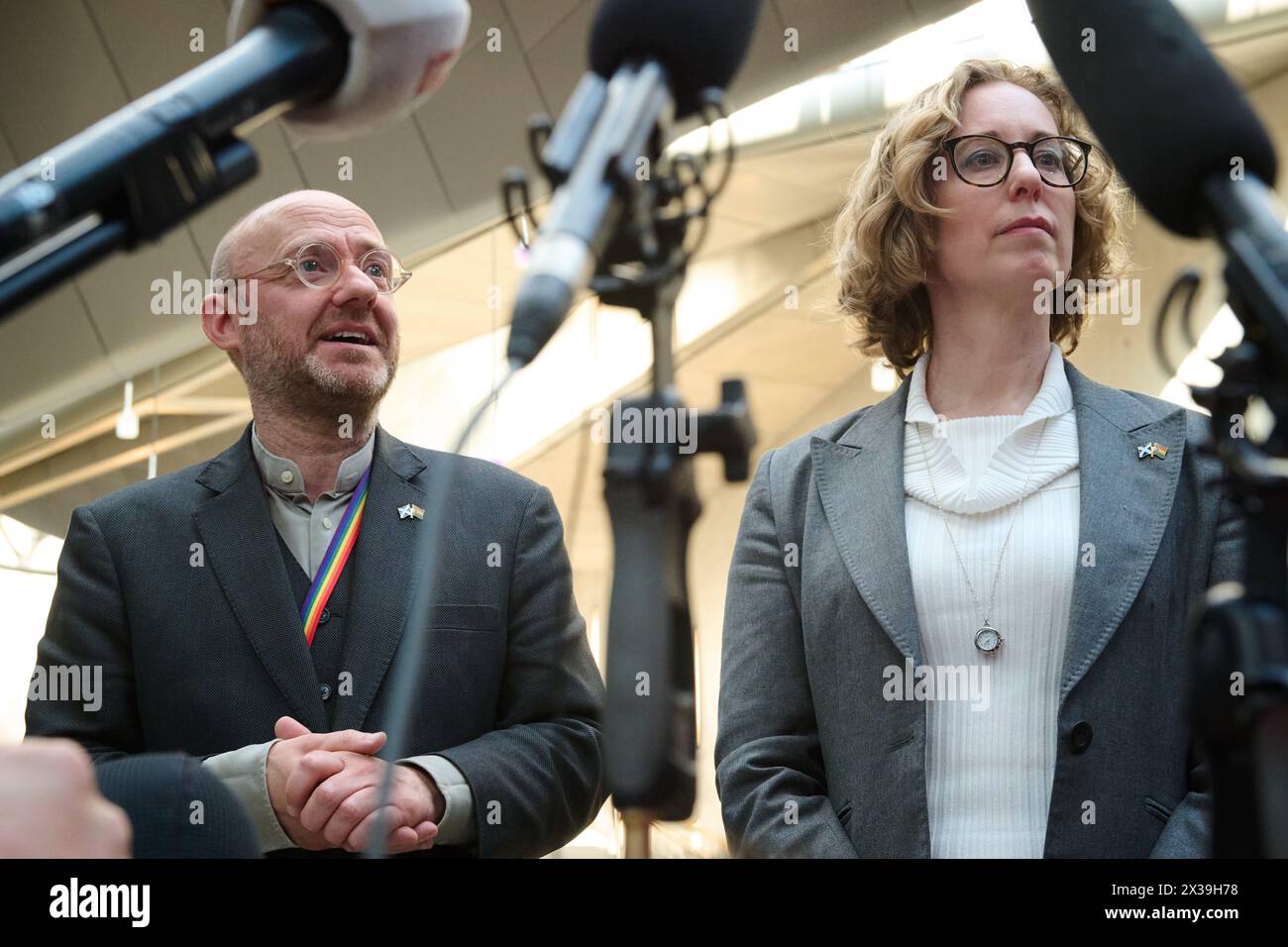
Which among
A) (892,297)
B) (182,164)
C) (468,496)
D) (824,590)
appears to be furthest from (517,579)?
(182,164)

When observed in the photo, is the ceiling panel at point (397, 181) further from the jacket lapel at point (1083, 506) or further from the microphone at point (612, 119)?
the microphone at point (612, 119)

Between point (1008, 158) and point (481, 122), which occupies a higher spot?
point (481, 122)

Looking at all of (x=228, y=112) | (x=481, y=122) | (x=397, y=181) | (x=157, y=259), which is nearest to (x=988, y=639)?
(x=228, y=112)

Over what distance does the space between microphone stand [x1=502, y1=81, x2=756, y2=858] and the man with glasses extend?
2.18 feet

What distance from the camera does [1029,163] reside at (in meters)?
1.60

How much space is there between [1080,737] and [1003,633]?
0.13 metres

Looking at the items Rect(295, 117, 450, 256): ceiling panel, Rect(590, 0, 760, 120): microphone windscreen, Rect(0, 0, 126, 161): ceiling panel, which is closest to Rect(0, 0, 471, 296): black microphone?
Rect(590, 0, 760, 120): microphone windscreen

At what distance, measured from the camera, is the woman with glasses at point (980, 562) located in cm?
142

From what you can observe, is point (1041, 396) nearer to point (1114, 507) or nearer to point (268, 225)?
point (1114, 507)

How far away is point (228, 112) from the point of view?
790mm

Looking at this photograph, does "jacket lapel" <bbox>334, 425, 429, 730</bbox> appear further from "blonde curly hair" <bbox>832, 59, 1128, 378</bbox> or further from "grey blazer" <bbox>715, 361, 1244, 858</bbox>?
"blonde curly hair" <bbox>832, 59, 1128, 378</bbox>

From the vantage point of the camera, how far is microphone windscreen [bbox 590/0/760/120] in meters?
0.89
